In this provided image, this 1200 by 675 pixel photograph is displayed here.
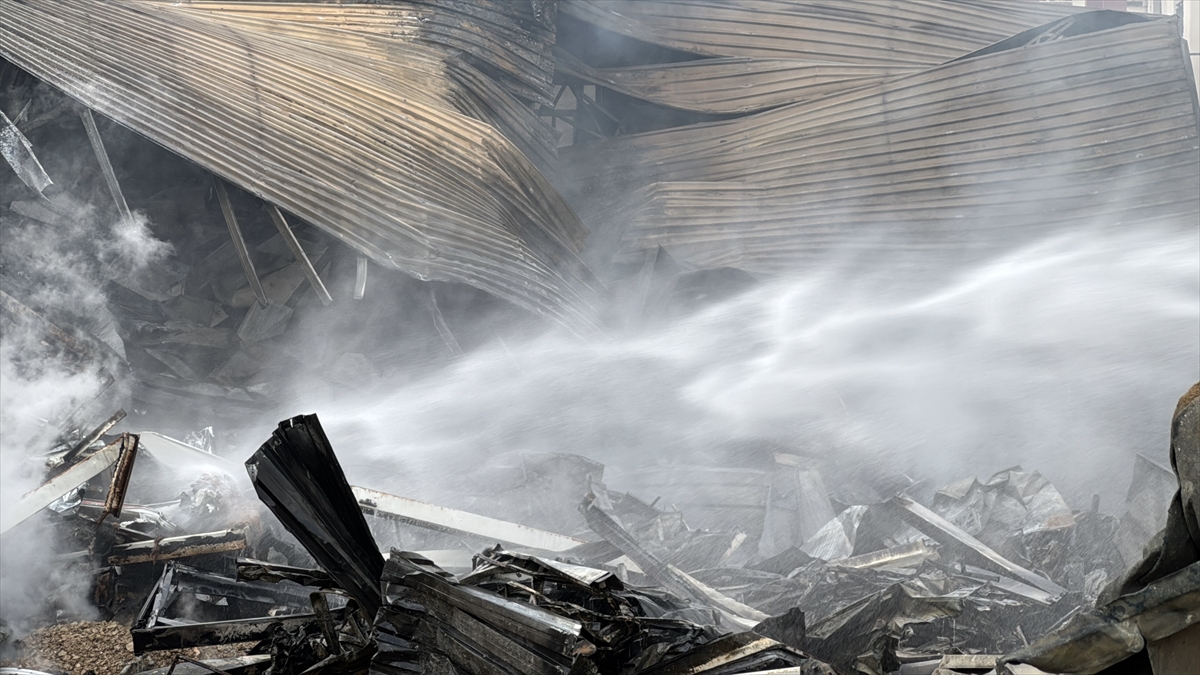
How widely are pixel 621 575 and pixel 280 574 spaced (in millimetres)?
2323

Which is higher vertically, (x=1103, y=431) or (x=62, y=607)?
(x=1103, y=431)

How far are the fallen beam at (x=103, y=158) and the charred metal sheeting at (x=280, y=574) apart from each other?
20.4 ft

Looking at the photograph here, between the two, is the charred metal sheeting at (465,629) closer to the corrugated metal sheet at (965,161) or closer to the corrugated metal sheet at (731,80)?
the corrugated metal sheet at (965,161)

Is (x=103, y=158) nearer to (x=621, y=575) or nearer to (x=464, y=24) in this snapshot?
(x=464, y=24)

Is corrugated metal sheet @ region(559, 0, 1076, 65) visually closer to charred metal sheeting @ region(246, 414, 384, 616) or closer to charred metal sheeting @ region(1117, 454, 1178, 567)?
charred metal sheeting @ region(1117, 454, 1178, 567)

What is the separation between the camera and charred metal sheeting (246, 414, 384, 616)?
4266mm

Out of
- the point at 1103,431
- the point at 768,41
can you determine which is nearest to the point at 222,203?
the point at 1103,431

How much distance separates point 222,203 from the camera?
31.0 ft

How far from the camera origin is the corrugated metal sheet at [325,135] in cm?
888

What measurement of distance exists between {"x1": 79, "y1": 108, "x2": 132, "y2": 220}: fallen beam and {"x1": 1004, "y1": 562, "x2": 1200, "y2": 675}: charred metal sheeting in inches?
375

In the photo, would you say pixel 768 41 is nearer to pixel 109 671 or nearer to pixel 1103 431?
pixel 1103 431

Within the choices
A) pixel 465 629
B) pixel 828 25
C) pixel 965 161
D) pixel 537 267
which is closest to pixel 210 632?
pixel 465 629

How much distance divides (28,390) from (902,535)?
301 inches

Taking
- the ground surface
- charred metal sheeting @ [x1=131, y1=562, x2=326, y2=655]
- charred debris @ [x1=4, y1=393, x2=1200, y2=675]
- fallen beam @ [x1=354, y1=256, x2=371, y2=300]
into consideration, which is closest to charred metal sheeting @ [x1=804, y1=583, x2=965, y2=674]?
charred debris @ [x1=4, y1=393, x2=1200, y2=675]
